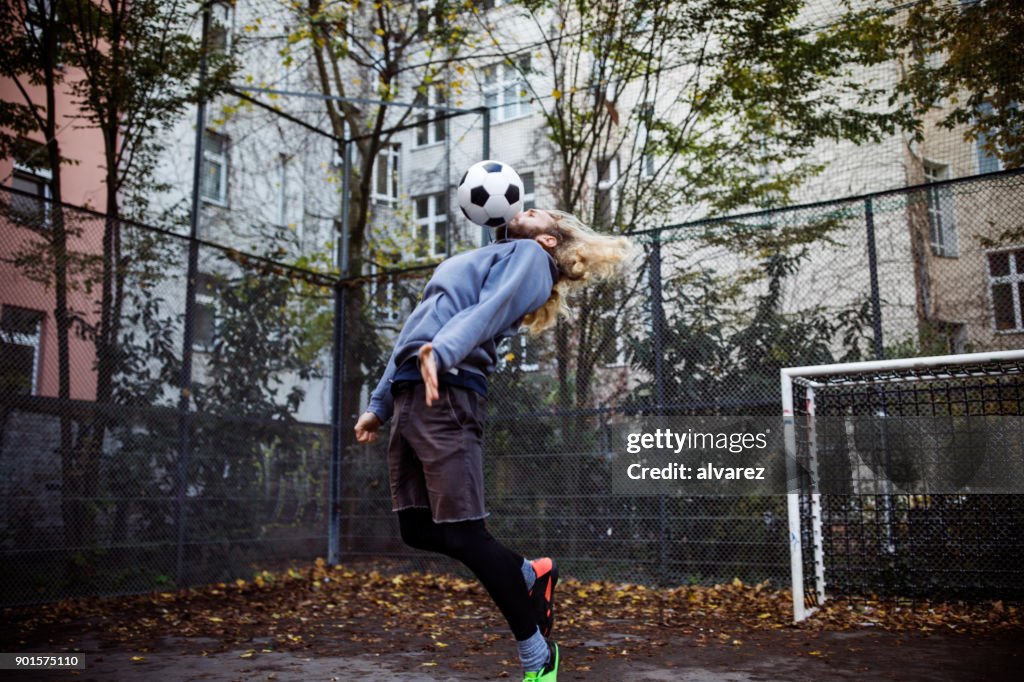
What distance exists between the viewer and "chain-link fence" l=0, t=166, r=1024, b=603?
5.05 m

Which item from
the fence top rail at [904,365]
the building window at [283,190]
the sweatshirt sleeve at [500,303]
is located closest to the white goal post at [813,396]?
the fence top rail at [904,365]

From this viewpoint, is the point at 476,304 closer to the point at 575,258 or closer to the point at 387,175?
the point at 575,258

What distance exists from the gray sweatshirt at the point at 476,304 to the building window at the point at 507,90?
16.6 ft

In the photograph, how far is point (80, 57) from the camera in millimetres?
6008

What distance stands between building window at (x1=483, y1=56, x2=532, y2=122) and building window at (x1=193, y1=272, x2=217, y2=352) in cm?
305

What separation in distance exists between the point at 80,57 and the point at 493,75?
3748 millimetres

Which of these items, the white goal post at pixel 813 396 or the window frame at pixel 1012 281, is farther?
the window frame at pixel 1012 281

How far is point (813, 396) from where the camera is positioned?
4.90 metres

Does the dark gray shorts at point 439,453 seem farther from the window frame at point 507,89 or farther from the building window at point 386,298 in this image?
the window frame at point 507,89

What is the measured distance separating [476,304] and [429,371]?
0.38 m

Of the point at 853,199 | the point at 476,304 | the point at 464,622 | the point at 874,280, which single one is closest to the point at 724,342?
the point at 874,280

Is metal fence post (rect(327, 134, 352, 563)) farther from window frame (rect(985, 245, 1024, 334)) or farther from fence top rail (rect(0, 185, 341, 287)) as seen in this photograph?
window frame (rect(985, 245, 1024, 334))

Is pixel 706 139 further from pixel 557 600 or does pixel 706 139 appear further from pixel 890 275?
pixel 557 600

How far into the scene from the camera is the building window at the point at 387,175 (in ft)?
28.6
